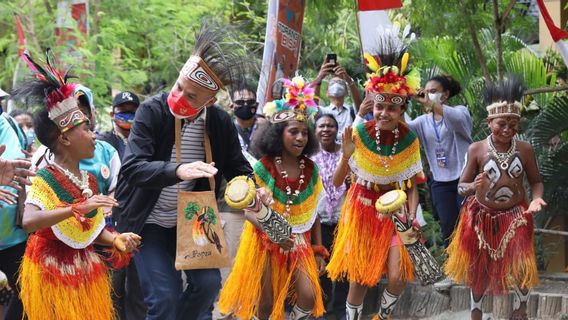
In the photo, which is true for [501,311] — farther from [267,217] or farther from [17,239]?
[17,239]

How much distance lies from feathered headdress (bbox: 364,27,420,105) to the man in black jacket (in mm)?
1558

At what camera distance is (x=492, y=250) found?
7805mm

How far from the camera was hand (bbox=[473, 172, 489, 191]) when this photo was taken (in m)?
7.62

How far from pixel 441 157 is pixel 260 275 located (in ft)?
8.57

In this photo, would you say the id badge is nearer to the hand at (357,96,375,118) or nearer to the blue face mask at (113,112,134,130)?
the hand at (357,96,375,118)

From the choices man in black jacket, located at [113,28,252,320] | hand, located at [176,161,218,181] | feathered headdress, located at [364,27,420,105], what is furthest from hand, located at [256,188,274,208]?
feathered headdress, located at [364,27,420,105]

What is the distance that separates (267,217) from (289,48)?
2833 mm

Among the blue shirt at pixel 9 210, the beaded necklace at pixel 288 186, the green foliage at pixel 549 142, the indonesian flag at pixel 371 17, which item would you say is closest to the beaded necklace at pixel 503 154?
the green foliage at pixel 549 142

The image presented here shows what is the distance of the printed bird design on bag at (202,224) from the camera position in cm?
613

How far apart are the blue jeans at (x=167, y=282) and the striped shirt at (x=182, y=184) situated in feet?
0.21

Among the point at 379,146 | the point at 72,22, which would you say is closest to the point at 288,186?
the point at 379,146

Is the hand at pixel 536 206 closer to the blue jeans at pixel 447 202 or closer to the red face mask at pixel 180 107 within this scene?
the blue jeans at pixel 447 202

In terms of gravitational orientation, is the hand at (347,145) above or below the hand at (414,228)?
above

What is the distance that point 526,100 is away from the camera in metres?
10.2
